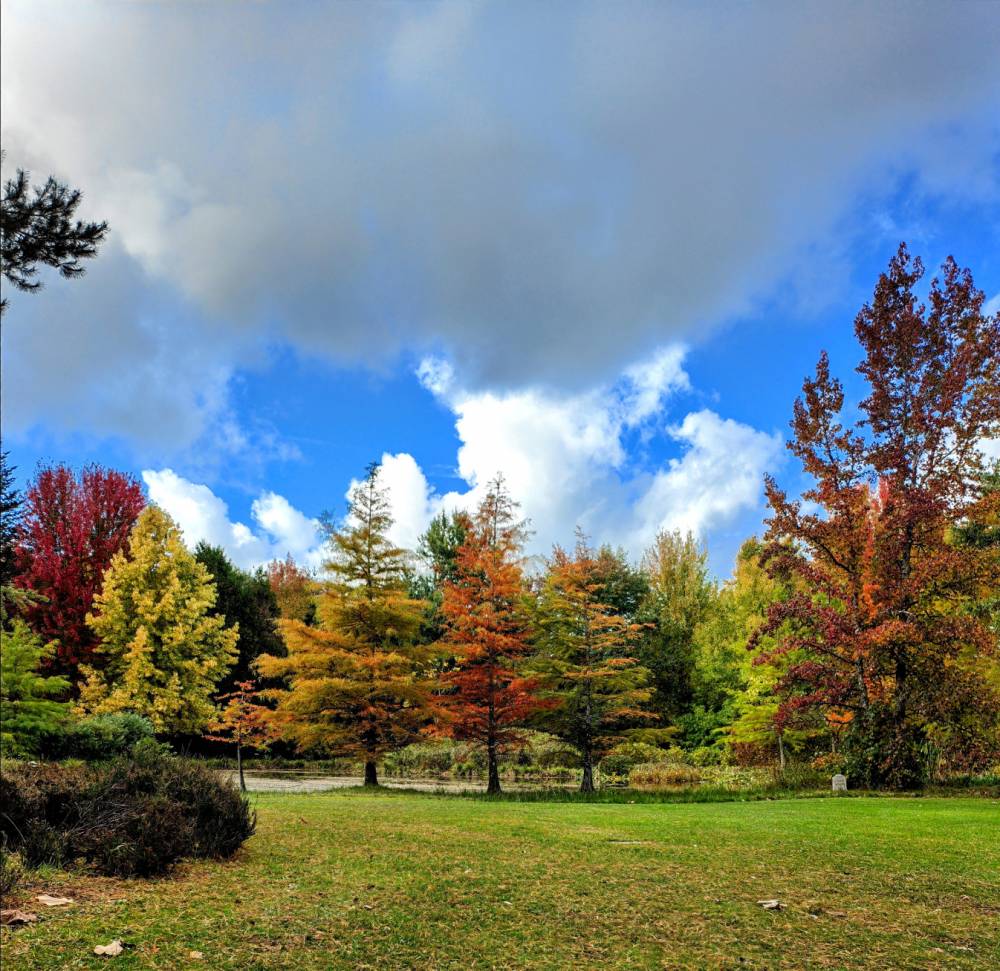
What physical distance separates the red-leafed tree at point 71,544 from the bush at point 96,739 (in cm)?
1262

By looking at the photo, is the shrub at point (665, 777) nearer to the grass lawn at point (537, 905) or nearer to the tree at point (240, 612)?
the grass lawn at point (537, 905)

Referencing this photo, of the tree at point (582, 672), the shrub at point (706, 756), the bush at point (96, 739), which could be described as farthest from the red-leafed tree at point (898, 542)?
the bush at point (96, 739)

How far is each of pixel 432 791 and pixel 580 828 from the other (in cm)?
1100

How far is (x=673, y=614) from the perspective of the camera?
113 feet

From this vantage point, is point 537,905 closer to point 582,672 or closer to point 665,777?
point 582,672

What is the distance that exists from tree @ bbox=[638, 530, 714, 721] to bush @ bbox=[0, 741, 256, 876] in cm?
2481

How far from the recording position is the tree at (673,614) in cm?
3203

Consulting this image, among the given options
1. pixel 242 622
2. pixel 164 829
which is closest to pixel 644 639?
pixel 242 622

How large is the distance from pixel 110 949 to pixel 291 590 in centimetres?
4626

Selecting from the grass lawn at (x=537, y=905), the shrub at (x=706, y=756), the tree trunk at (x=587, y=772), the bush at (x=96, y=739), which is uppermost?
the grass lawn at (x=537, y=905)

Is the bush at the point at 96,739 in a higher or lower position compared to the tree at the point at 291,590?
lower

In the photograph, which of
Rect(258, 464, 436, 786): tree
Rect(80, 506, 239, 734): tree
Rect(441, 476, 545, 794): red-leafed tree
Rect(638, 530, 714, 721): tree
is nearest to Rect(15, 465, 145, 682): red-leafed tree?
Rect(80, 506, 239, 734): tree

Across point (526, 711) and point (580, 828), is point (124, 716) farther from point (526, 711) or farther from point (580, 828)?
point (580, 828)

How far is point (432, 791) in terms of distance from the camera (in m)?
19.1
